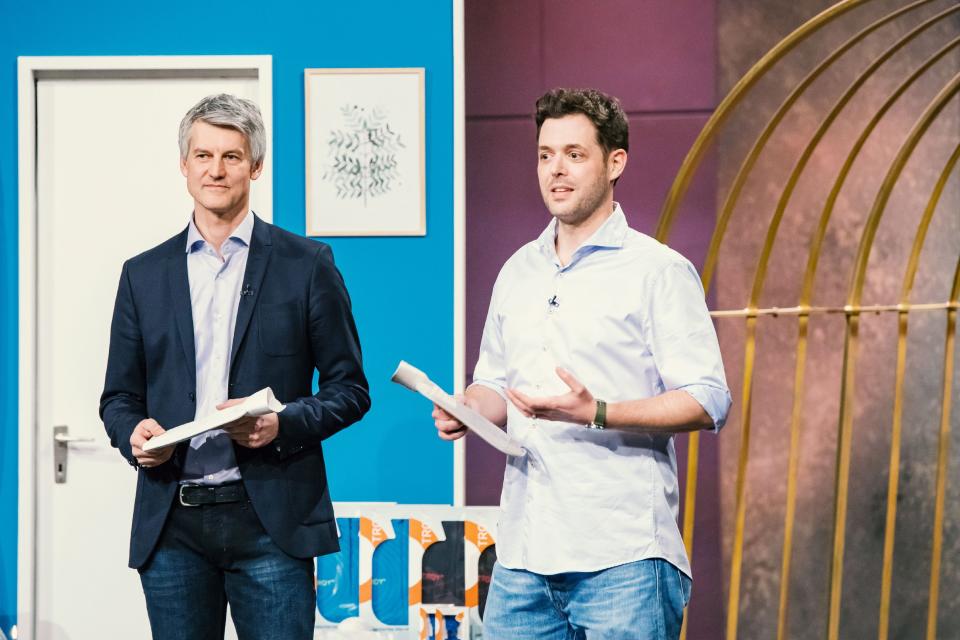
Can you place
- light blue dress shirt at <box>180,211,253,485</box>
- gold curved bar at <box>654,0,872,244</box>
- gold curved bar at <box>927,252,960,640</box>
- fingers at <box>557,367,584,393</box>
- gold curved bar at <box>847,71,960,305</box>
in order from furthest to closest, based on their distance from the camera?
1. gold curved bar at <box>927,252,960,640</box>
2. gold curved bar at <box>847,71,960,305</box>
3. gold curved bar at <box>654,0,872,244</box>
4. light blue dress shirt at <box>180,211,253,485</box>
5. fingers at <box>557,367,584,393</box>

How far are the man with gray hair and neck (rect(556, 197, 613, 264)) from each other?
53cm

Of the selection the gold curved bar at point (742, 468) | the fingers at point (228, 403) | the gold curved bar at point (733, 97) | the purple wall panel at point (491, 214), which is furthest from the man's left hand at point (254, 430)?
the purple wall panel at point (491, 214)

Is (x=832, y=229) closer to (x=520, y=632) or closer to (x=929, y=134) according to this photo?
(x=929, y=134)

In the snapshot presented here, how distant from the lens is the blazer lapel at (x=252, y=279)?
206 centimetres

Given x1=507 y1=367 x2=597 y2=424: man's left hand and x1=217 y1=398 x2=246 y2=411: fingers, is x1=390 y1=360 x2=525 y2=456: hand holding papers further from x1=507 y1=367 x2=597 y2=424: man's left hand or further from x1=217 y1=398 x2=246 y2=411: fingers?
x1=217 y1=398 x2=246 y2=411: fingers

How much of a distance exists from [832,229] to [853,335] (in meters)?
1.07

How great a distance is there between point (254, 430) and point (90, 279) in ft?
5.66

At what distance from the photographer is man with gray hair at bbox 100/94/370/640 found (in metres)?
2.00

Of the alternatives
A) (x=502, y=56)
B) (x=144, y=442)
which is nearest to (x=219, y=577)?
(x=144, y=442)

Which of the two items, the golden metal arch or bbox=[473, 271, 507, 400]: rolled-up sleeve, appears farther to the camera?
the golden metal arch

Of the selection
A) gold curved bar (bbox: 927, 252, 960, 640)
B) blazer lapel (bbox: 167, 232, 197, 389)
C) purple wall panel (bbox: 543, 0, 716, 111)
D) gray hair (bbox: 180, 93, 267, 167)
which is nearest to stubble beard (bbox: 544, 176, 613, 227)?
gray hair (bbox: 180, 93, 267, 167)

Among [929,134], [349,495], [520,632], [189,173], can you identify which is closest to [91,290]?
[349,495]

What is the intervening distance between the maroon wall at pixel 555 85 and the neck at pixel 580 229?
1685mm
